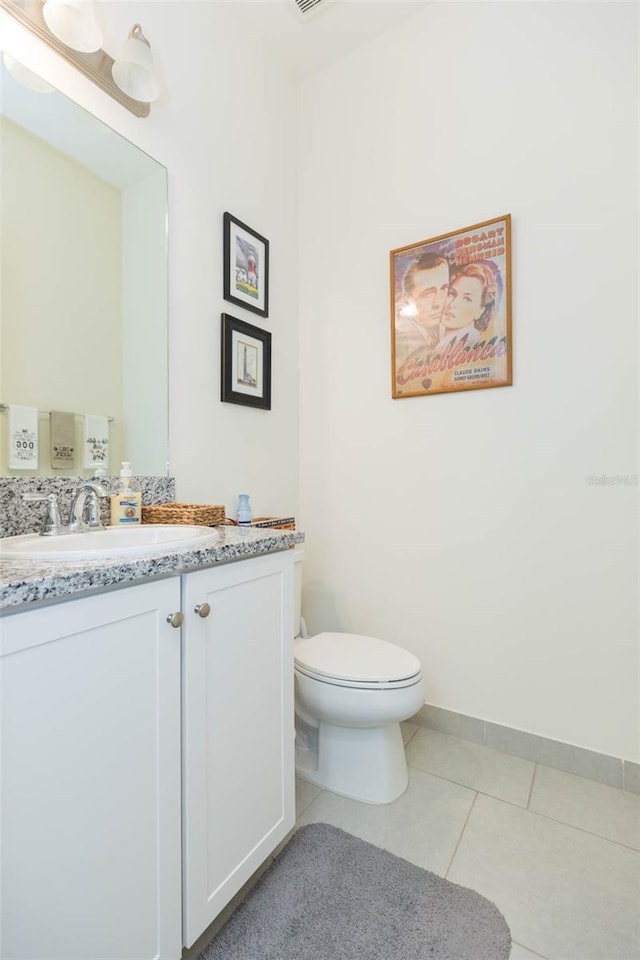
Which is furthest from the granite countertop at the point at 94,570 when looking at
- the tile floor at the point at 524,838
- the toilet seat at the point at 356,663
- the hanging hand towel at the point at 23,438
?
the tile floor at the point at 524,838

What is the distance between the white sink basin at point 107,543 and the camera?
0.80 meters

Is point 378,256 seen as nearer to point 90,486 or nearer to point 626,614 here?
point 90,486

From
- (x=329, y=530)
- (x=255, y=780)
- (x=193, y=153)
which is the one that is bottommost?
(x=255, y=780)

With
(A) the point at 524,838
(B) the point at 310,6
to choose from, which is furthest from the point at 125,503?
(B) the point at 310,6

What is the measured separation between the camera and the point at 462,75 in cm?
174

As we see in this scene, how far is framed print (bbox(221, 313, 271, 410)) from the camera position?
172cm

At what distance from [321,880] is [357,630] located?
98 cm

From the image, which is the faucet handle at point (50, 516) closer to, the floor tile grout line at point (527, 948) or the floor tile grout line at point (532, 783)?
the floor tile grout line at point (527, 948)

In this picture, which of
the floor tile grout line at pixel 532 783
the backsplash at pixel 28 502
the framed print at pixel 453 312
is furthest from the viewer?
the framed print at pixel 453 312

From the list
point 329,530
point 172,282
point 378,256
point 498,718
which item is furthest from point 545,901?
point 378,256

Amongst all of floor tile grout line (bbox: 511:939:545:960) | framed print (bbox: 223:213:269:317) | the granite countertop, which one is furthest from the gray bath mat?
framed print (bbox: 223:213:269:317)

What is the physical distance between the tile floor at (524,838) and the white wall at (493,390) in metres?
0.21

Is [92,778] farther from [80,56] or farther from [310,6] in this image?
[310,6]

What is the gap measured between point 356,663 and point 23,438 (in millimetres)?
1192
